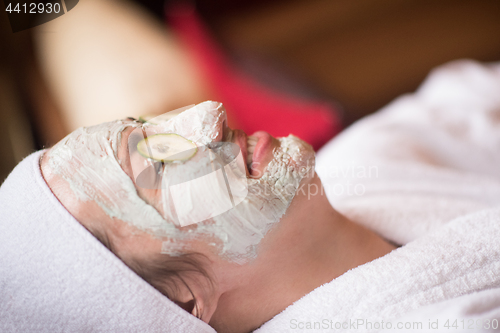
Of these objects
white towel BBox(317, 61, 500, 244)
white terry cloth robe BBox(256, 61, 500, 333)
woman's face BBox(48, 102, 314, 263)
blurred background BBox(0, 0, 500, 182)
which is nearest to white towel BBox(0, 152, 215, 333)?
woman's face BBox(48, 102, 314, 263)

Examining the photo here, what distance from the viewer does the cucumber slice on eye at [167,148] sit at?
60cm

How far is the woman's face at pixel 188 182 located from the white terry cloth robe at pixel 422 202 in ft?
0.72

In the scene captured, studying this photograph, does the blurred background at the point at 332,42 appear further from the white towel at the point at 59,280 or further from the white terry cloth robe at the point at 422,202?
the white towel at the point at 59,280

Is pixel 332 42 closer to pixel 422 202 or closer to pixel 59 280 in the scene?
pixel 422 202

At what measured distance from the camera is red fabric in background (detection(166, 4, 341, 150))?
160 cm

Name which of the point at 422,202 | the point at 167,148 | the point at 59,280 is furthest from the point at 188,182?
the point at 422,202

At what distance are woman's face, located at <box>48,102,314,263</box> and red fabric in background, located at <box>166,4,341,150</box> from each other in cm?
93

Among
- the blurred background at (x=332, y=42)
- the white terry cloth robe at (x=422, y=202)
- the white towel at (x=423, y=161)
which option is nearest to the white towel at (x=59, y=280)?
the white terry cloth robe at (x=422, y=202)

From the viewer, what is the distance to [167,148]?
62 cm

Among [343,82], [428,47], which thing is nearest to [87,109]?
[343,82]

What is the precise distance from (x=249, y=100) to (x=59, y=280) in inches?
48.8

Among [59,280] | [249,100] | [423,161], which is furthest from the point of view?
[249,100]

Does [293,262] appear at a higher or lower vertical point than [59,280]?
lower

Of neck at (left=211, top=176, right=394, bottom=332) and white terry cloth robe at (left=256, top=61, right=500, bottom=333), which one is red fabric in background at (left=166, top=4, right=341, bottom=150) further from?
neck at (left=211, top=176, right=394, bottom=332)
